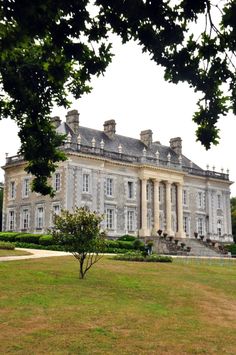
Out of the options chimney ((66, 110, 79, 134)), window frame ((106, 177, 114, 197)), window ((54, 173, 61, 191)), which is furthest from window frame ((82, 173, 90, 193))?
chimney ((66, 110, 79, 134))

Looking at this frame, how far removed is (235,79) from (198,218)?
47.7 meters

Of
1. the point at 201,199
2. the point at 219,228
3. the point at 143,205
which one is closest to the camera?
the point at 143,205

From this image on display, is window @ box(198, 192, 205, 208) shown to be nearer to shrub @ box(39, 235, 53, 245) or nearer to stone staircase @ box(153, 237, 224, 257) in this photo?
stone staircase @ box(153, 237, 224, 257)

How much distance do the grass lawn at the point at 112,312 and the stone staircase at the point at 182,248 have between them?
2199 centimetres

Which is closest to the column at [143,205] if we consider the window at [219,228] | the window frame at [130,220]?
the window frame at [130,220]

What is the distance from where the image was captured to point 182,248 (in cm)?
4634

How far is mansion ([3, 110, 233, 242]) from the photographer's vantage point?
45.2 meters

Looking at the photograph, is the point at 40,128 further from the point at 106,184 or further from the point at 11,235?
the point at 106,184

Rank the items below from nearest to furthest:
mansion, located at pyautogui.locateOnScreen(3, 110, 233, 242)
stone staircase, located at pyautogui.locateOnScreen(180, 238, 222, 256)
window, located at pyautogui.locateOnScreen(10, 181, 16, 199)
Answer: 1. mansion, located at pyautogui.locateOnScreen(3, 110, 233, 242)
2. stone staircase, located at pyautogui.locateOnScreen(180, 238, 222, 256)
3. window, located at pyautogui.locateOnScreen(10, 181, 16, 199)

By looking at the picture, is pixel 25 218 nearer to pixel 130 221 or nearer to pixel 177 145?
pixel 130 221

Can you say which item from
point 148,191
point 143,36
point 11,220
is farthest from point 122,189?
point 143,36

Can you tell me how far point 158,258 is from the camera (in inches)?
1230

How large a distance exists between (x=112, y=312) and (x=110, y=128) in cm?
3797

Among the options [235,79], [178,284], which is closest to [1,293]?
[178,284]
